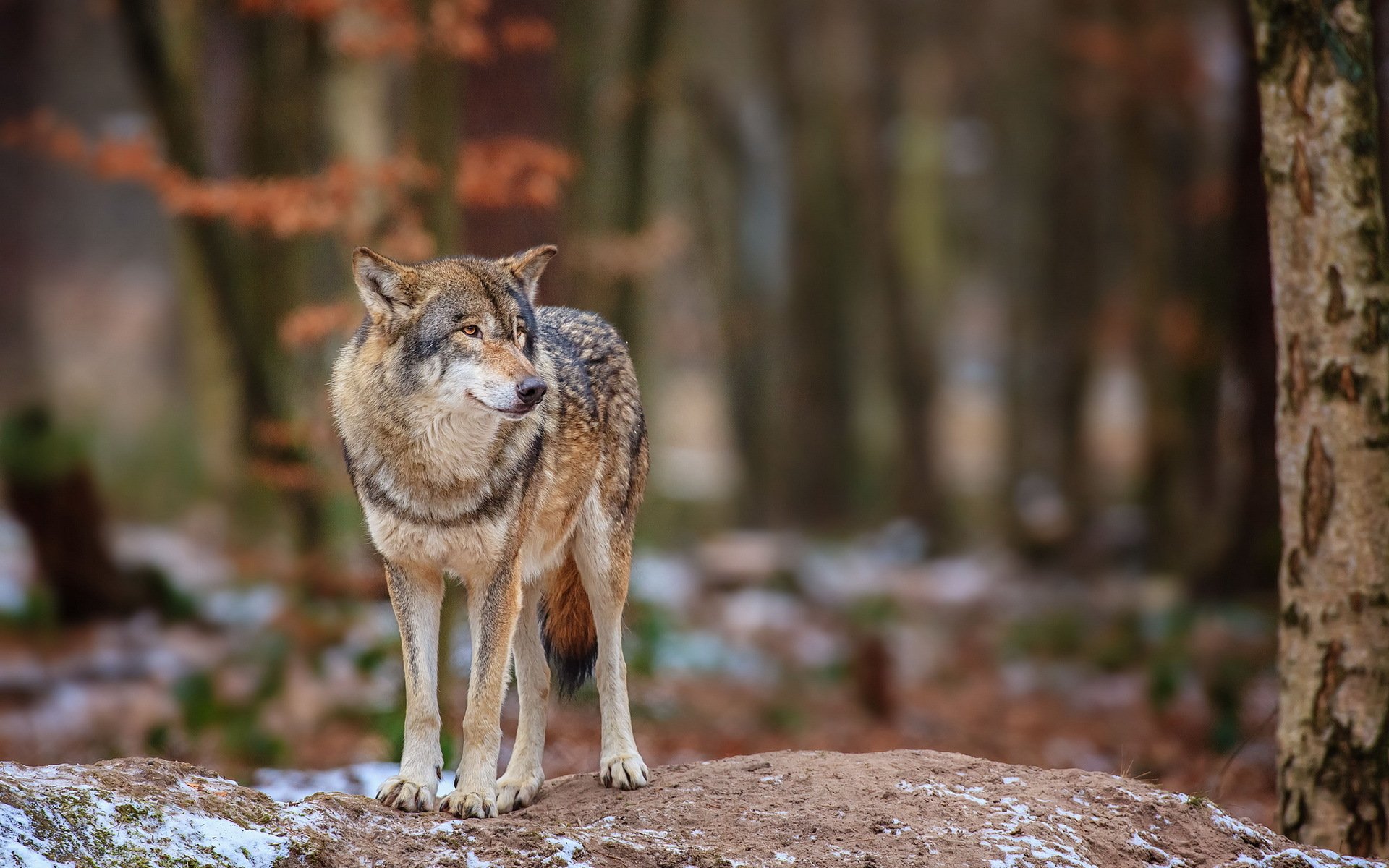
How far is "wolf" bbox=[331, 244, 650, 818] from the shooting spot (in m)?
4.76

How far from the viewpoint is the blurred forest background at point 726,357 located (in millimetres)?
8977

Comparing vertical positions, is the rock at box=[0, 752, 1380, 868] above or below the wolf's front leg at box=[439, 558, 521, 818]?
below

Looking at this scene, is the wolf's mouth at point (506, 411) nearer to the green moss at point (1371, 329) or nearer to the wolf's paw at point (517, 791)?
the wolf's paw at point (517, 791)

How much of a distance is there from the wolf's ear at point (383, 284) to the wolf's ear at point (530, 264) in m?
0.42

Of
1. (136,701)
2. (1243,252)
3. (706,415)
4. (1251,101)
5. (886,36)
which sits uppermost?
(886,36)

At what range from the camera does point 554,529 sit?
17.4 ft

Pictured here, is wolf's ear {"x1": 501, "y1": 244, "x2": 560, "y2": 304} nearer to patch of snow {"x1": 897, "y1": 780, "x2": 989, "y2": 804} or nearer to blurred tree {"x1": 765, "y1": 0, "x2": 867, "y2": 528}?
patch of snow {"x1": 897, "y1": 780, "x2": 989, "y2": 804}

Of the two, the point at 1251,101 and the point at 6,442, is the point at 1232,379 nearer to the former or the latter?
the point at 1251,101

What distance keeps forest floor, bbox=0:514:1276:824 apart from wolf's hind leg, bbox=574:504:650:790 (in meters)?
0.39

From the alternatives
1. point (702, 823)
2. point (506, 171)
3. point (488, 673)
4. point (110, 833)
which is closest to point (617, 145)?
point (506, 171)

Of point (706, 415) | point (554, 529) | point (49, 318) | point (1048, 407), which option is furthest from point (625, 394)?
point (706, 415)

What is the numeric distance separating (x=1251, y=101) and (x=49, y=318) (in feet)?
77.3

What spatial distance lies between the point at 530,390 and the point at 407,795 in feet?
4.83

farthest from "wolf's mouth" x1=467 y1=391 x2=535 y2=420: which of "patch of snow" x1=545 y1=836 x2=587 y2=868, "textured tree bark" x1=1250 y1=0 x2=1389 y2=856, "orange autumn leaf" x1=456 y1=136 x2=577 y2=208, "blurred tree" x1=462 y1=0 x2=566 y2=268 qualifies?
"blurred tree" x1=462 y1=0 x2=566 y2=268
